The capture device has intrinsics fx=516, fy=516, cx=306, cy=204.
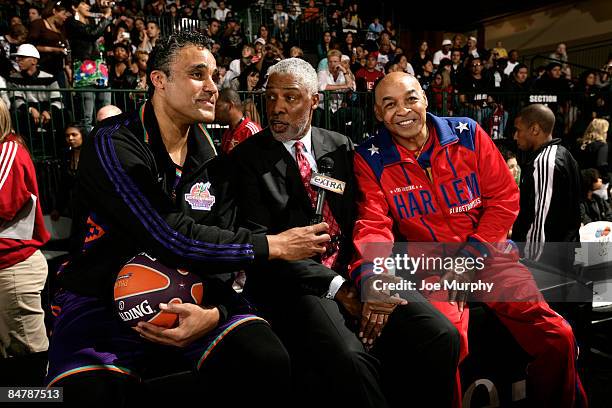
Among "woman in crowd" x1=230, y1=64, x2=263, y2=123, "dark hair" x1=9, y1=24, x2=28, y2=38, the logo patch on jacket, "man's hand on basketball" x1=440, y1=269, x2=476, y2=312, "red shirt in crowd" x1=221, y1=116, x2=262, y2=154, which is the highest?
"dark hair" x1=9, y1=24, x2=28, y2=38

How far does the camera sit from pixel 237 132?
17.1 ft

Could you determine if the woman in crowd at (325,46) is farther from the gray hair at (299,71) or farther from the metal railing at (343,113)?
the gray hair at (299,71)

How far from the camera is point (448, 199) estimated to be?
9.47 feet

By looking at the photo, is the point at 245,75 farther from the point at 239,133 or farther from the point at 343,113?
the point at 239,133

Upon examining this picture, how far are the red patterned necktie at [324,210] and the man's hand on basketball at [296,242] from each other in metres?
0.45

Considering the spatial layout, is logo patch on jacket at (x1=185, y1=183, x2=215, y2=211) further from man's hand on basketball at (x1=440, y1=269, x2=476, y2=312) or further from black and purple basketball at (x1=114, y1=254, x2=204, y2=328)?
man's hand on basketball at (x1=440, y1=269, x2=476, y2=312)

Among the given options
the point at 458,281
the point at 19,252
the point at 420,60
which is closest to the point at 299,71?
the point at 458,281

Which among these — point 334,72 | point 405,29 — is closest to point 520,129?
point 334,72

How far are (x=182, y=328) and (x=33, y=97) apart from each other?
562 cm

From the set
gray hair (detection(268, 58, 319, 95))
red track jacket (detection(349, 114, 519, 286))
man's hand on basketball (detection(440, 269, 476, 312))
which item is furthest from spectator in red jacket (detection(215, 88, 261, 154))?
man's hand on basketball (detection(440, 269, 476, 312))

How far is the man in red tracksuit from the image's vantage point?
2.72 m

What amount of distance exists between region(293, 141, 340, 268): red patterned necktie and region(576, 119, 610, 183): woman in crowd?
8002 millimetres

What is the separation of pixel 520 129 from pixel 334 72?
524 centimetres

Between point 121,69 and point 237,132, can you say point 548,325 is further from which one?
point 121,69
